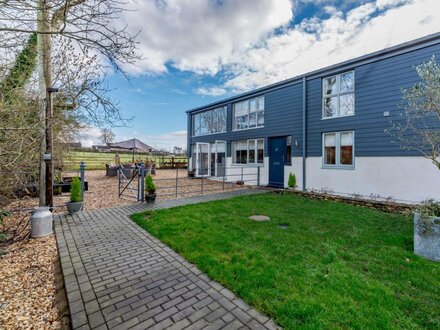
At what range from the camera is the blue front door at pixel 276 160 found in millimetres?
10344

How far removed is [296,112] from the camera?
9.73 m

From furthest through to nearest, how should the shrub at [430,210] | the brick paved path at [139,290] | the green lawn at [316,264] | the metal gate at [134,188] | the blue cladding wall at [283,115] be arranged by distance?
the blue cladding wall at [283,115] < the metal gate at [134,188] < the shrub at [430,210] < the green lawn at [316,264] < the brick paved path at [139,290]

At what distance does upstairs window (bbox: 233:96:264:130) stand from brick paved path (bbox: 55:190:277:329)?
9.06m

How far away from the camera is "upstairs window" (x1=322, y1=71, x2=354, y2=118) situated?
826 centimetres

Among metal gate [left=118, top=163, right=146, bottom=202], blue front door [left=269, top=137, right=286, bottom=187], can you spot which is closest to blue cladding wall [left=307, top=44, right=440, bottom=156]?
blue front door [left=269, top=137, right=286, bottom=187]

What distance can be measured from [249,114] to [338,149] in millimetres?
5168

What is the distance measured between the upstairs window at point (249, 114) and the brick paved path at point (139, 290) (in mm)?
9056

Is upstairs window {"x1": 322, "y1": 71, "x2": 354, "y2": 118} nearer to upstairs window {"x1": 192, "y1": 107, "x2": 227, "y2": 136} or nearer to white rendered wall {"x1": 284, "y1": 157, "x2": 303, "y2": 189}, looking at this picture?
white rendered wall {"x1": 284, "y1": 157, "x2": 303, "y2": 189}

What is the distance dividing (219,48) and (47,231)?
9641 mm

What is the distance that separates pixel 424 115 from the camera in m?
6.09

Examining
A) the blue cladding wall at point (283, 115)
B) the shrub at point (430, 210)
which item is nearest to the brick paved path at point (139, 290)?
the shrub at point (430, 210)

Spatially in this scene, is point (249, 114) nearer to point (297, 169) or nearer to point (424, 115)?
point (297, 169)

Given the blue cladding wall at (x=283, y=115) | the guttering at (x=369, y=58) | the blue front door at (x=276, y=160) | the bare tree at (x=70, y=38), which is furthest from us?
the blue front door at (x=276, y=160)

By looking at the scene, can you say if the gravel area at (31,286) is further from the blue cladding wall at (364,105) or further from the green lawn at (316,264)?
the blue cladding wall at (364,105)
